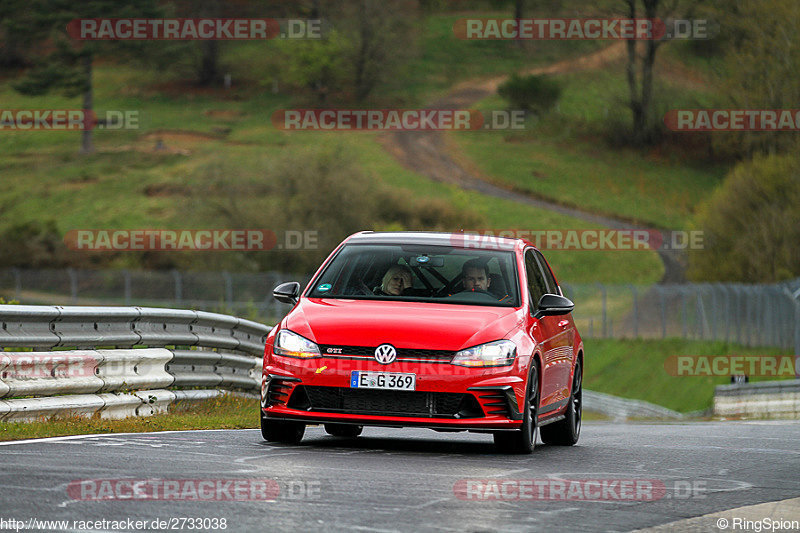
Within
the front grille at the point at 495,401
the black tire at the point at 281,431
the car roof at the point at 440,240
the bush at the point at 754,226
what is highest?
the bush at the point at 754,226

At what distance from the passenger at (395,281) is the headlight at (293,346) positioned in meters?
1.06

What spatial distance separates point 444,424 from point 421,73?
119914mm

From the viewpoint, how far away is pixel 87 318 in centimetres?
1209

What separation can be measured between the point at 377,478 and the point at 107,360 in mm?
4567

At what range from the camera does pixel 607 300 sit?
49250mm

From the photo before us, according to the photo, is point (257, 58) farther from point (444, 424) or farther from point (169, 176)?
point (444, 424)

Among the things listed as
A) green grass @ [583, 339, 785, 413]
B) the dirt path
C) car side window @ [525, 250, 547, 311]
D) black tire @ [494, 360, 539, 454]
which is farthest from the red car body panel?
the dirt path

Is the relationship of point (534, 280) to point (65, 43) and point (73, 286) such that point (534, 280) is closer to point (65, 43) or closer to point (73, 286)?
point (73, 286)

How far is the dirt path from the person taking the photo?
92312 mm

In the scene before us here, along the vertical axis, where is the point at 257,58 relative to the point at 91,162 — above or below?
above

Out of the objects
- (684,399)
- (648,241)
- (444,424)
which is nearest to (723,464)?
(444,424)

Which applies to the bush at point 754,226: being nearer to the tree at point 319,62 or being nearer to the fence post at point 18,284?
the fence post at point 18,284

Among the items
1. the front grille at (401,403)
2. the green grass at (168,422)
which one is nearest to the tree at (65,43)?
the green grass at (168,422)

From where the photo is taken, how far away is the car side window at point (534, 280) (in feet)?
37.8
